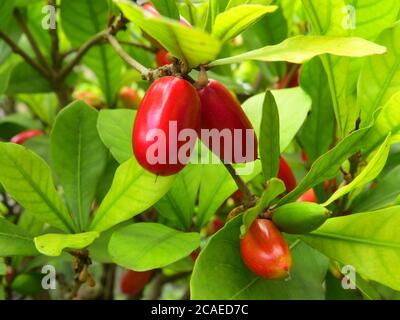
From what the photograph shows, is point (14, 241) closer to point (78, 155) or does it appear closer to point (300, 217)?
point (78, 155)

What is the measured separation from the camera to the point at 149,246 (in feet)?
1.73

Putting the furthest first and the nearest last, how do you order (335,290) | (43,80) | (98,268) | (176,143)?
(98,268)
(43,80)
(335,290)
(176,143)

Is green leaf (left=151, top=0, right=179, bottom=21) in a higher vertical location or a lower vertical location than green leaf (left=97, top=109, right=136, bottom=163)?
higher

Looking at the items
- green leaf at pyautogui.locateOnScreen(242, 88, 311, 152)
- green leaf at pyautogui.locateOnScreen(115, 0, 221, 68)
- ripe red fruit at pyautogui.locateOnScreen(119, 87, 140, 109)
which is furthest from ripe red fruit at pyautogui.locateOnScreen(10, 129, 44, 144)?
green leaf at pyautogui.locateOnScreen(115, 0, 221, 68)

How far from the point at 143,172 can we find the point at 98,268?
2.76ft

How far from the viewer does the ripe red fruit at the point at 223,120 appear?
1.57ft

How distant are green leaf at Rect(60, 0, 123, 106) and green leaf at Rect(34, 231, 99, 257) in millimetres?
420

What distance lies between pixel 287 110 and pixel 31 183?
30 centimetres

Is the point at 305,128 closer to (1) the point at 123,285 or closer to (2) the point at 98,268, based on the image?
(1) the point at 123,285

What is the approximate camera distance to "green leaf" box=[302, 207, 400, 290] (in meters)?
0.51

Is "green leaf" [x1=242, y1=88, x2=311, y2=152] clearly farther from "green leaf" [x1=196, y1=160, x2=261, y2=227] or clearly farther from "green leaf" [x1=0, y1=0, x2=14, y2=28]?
"green leaf" [x1=0, y1=0, x2=14, y2=28]

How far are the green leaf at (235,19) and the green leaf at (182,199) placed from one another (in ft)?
0.67
